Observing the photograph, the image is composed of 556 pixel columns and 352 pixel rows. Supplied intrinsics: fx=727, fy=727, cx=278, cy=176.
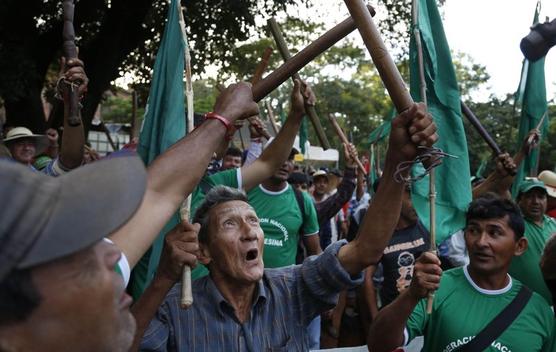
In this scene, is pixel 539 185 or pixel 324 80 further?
pixel 324 80

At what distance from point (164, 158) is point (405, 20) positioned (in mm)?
11412

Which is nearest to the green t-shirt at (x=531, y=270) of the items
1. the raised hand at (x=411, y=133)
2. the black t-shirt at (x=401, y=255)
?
the black t-shirt at (x=401, y=255)

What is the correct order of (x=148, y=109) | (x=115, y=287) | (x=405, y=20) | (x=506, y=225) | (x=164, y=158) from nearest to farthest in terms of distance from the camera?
(x=115, y=287), (x=164, y=158), (x=148, y=109), (x=506, y=225), (x=405, y=20)

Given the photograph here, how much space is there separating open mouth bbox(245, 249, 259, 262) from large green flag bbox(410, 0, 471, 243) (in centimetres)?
109

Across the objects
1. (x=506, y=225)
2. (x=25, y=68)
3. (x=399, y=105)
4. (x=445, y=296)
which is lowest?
(x=445, y=296)

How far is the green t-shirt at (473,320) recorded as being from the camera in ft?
10.7

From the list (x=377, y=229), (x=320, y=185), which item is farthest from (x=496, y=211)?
(x=320, y=185)

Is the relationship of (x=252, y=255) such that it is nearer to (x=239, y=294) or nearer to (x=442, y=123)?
(x=239, y=294)

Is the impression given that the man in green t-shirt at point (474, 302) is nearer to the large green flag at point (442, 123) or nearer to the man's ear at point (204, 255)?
the large green flag at point (442, 123)

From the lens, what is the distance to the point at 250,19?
40.0ft

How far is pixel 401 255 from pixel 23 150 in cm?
304

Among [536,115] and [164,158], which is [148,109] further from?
[536,115]

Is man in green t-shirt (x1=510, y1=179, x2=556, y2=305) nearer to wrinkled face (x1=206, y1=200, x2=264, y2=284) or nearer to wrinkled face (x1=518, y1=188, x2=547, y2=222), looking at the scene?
wrinkled face (x1=518, y1=188, x2=547, y2=222)

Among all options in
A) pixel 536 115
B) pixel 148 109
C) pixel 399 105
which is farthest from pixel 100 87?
pixel 399 105
